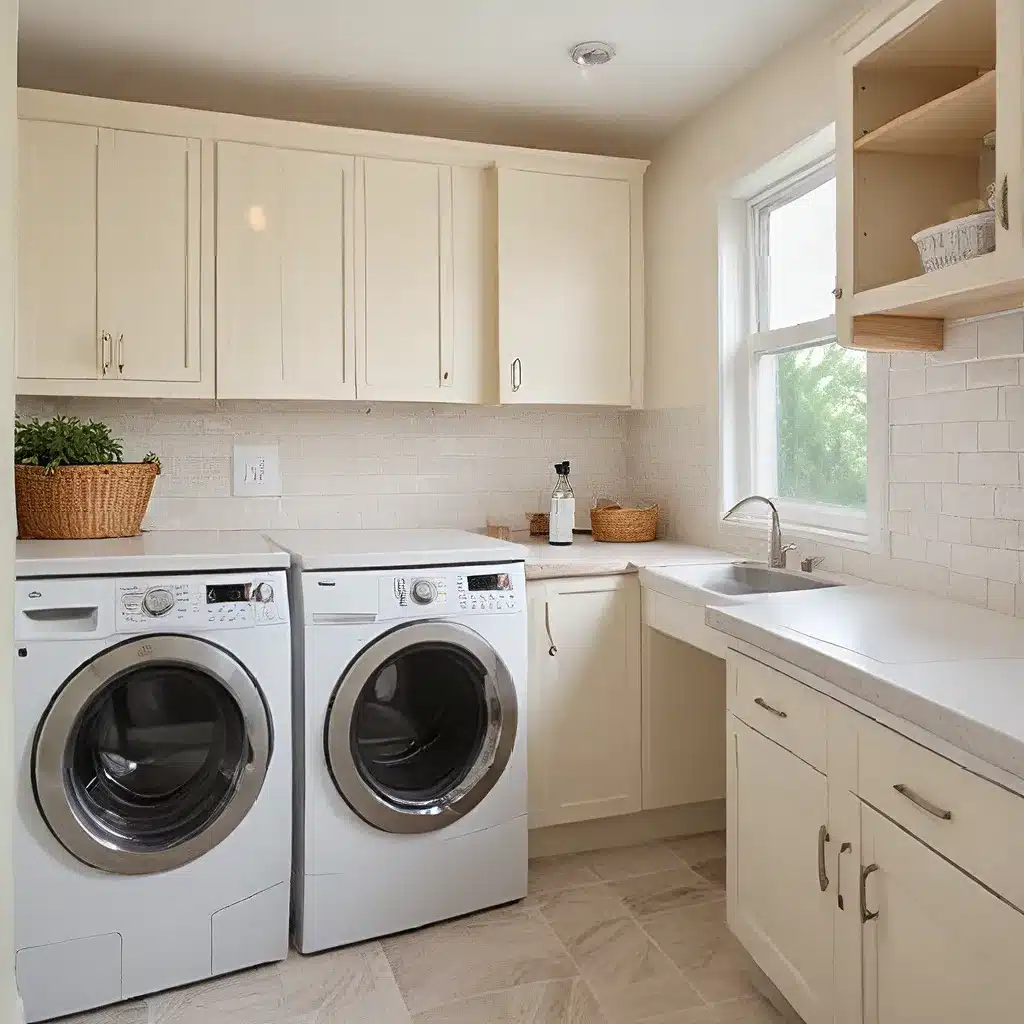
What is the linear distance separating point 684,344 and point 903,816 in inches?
83.8

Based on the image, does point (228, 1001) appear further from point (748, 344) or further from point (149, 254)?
point (748, 344)

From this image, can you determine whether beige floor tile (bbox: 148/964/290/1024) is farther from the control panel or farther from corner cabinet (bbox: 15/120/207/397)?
corner cabinet (bbox: 15/120/207/397)

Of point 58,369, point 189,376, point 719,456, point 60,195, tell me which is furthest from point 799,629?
point 60,195

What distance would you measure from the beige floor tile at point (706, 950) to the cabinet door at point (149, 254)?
84.0 inches

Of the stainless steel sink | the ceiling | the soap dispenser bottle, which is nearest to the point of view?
the ceiling

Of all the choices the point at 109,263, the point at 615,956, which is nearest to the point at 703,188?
the point at 109,263

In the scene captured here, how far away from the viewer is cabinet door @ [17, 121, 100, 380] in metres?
2.68

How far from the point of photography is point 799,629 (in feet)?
5.79

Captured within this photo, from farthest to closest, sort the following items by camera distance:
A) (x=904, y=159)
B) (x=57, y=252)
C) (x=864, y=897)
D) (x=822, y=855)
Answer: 1. (x=57, y=252)
2. (x=904, y=159)
3. (x=822, y=855)
4. (x=864, y=897)

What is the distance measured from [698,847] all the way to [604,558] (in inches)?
38.8

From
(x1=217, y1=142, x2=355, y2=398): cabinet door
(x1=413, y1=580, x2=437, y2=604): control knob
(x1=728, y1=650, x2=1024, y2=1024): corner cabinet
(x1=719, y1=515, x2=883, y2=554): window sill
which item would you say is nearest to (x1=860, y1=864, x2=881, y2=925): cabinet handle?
(x1=728, y1=650, x2=1024, y2=1024): corner cabinet

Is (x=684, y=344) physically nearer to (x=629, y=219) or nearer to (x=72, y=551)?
(x=629, y=219)

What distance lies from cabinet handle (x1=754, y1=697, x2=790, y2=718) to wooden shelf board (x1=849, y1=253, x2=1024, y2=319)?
866mm

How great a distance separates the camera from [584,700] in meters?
2.78
